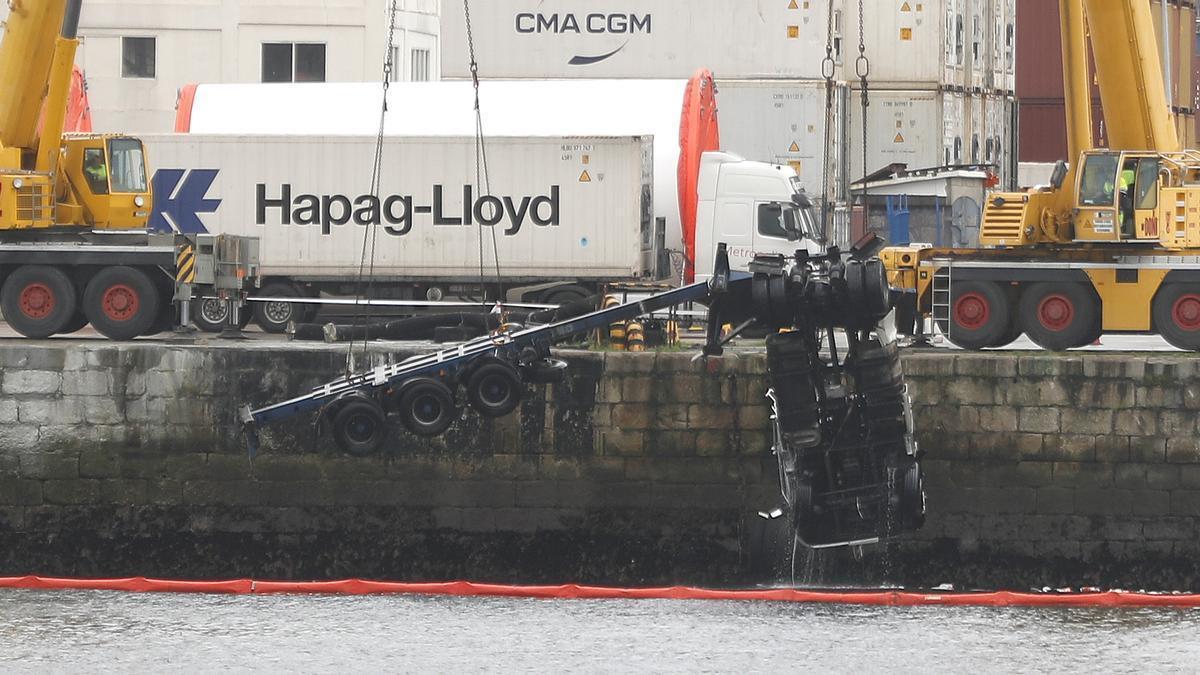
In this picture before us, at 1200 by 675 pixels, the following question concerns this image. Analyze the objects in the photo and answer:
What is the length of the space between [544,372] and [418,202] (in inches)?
359

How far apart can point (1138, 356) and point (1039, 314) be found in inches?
82.2

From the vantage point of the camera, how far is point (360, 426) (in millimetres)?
21062

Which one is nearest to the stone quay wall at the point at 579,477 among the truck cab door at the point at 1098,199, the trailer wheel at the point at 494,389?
the trailer wheel at the point at 494,389

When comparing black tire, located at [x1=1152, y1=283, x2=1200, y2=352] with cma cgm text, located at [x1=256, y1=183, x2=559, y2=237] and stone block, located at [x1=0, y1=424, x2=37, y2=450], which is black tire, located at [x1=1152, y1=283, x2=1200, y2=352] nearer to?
cma cgm text, located at [x1=256, y1=183, x2=559, y2=237]

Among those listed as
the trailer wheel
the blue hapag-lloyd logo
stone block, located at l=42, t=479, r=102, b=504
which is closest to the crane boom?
the trailer wheel

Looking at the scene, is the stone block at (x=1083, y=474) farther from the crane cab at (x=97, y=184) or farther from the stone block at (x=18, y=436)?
the crane cab at (x=97, y=184)

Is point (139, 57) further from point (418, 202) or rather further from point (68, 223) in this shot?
point (68, 223)

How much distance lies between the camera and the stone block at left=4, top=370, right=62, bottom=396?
2230 centimetres

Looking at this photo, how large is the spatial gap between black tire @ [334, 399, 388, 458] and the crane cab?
225 inches

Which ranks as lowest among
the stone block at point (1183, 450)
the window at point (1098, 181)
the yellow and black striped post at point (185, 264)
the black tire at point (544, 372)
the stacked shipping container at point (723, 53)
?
the stone block at point (1183, 450)

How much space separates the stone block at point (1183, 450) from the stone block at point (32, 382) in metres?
11.5

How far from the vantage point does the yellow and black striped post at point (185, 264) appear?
24.3 metres

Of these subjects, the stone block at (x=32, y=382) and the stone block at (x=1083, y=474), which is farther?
the stone block at (x=32, y=382)

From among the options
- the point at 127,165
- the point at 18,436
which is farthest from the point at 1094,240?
the point at 18,436
